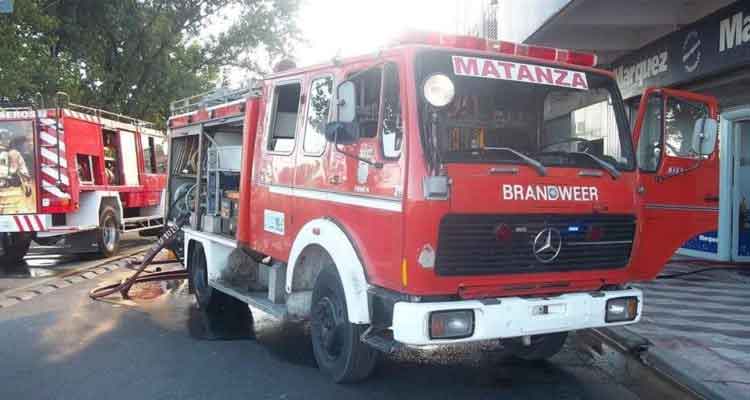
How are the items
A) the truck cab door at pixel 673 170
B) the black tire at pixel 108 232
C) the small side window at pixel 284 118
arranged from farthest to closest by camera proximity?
the black tire at pixel 108 232, the small side window at pixel 284 118, the truck cab door at pixel 673 170

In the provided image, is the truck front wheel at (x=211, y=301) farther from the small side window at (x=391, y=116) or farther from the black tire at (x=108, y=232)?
the black tire at (x=108, y=232)

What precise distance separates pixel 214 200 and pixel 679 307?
212 inches

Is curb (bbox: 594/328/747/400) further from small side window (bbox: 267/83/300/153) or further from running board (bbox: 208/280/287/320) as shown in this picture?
small side window (bbox: 267/83/300/153)

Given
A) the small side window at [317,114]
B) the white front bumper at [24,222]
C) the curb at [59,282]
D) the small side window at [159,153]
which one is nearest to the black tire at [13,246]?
the white front bumper at [24,222]

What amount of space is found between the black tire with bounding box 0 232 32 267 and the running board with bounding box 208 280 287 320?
21.6 ft

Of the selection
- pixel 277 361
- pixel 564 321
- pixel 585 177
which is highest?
pixel 585 177

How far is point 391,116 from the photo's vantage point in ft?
14.5

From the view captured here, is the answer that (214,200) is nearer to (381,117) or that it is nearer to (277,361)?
(277,361)

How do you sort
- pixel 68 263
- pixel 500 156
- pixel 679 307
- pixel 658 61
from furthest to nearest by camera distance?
1. pixel 68 263
2. pixel 658 61
3. pixel 679 307
4. pixel 500 156

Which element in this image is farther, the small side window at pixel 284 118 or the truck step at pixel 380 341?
the small side window at pixel 284 118

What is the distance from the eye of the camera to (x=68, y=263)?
11750mm

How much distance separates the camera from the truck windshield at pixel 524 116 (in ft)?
14.4

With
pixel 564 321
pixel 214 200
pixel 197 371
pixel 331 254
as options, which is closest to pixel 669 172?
pixel 564 321

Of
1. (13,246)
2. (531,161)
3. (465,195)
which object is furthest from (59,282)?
(531,161)
